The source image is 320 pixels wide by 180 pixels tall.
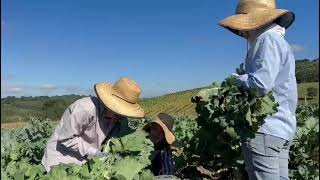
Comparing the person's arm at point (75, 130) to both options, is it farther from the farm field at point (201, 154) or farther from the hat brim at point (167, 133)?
the hat brim at point (167, 133)

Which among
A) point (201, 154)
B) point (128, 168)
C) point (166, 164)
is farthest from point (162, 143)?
point (128, 168)

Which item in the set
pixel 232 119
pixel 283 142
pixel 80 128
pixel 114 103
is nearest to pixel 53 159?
pixel 80 128

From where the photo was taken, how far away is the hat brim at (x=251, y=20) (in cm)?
363

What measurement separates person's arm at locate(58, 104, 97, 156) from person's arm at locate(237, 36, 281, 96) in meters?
1.77

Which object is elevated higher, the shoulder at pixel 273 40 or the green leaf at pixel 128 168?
the shoulder at pixel 273 40

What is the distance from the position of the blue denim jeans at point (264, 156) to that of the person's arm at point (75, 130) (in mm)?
1680

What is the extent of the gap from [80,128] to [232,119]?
1538mm

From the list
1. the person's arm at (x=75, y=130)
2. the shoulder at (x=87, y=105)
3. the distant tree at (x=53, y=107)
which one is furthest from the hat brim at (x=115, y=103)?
the distant tree at (x=53, y=107)

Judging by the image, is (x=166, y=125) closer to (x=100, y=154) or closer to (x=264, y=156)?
(x=100, y=154)

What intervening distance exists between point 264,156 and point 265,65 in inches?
24.0

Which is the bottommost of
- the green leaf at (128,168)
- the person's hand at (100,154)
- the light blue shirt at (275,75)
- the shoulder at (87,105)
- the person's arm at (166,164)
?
the person's arm at (166,164)

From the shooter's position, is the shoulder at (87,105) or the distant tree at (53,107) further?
the distant tree at (53,107)

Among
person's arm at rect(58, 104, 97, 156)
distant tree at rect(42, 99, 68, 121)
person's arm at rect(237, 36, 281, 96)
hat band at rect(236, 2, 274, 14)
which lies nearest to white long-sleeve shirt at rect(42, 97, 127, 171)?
person's arm at rect(58, 104, 97, 156)

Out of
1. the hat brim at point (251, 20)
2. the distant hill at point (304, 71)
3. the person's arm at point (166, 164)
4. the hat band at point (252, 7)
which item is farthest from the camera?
the person's arm at point (166, 164)
